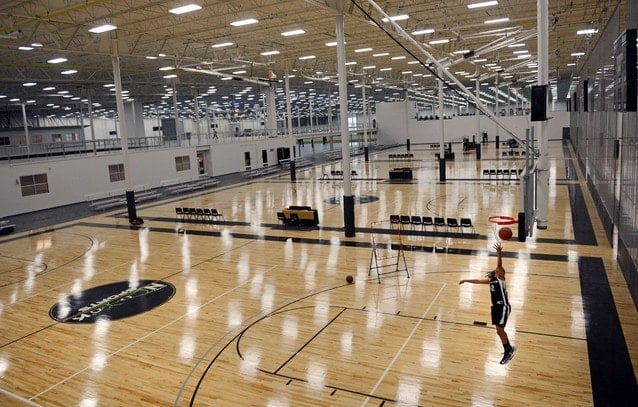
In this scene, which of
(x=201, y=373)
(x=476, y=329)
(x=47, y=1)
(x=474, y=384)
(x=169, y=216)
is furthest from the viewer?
(x=169, y=216)

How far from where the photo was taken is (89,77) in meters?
32.5

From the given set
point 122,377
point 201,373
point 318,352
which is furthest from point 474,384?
point 122,377

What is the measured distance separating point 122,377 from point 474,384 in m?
5.65

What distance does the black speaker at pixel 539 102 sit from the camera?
887 centimetres

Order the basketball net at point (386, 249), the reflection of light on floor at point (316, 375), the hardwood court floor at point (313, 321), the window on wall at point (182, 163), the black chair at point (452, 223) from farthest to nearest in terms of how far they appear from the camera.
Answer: the window on wall at point (182, 163) < the black chair at point (452, 223) < the basketball net at point (386, 249) < the reflection of light on floor at point (316, 375) < the hardwood court floor at point (313, 321)

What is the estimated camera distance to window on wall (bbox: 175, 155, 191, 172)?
3528 cm

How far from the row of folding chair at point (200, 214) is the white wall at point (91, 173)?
2784mm

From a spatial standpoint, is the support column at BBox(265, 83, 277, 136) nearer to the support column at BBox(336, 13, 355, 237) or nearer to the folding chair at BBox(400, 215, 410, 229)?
the support column at BBox(336, 13, 355, 237)

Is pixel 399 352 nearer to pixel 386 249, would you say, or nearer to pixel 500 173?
pixel 386 249

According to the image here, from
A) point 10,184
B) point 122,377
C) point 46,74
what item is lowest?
point 122,377

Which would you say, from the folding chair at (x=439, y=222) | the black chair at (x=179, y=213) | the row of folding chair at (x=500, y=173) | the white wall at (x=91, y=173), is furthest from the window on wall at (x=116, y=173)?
the row of folding chair at (x=500, y=173)

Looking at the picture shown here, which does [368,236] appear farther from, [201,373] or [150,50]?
[150,50]

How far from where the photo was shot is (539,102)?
29.4ft

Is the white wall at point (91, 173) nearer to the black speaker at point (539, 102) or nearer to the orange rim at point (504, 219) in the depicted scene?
the orange rim at point (504, 219)
